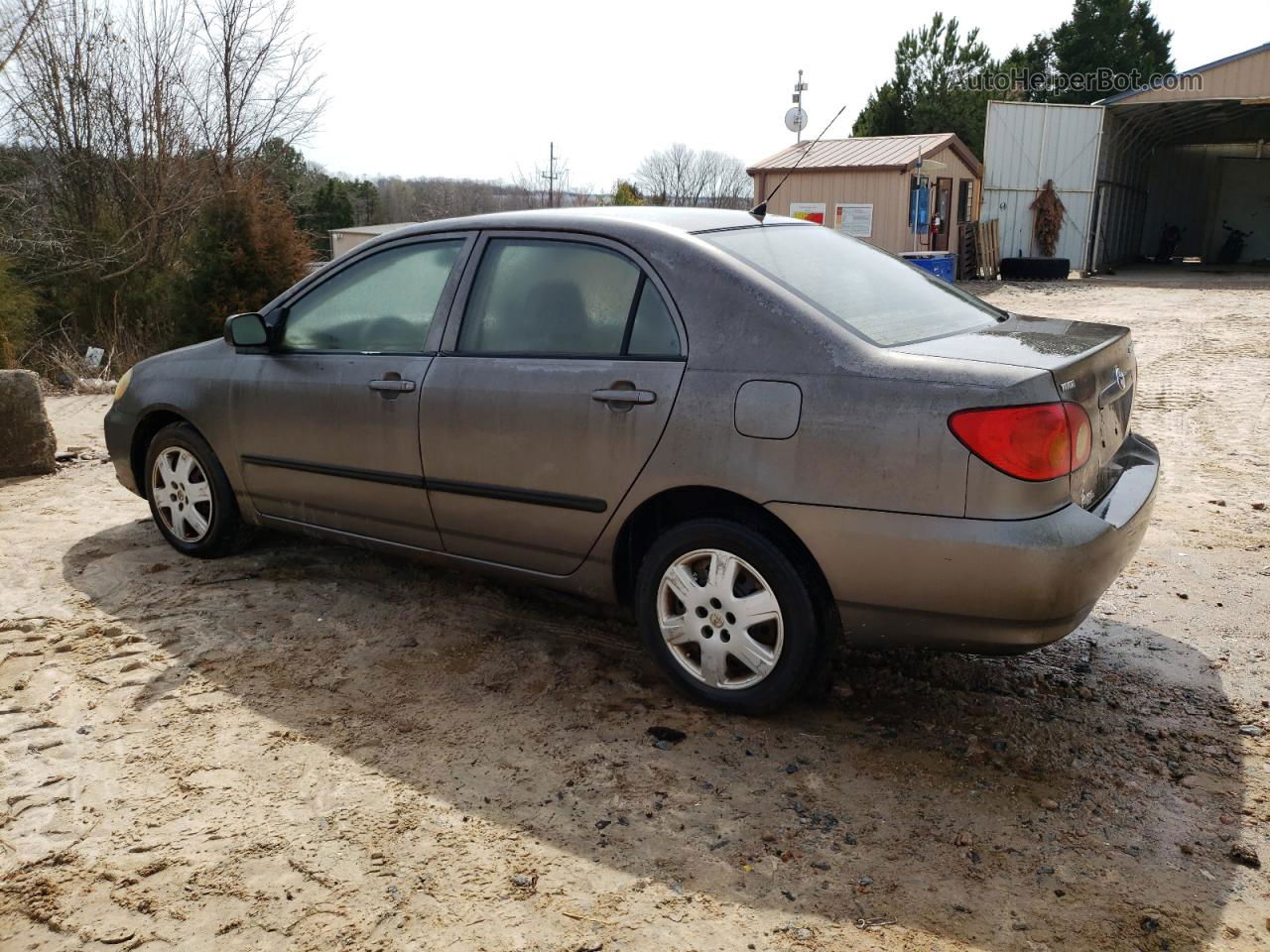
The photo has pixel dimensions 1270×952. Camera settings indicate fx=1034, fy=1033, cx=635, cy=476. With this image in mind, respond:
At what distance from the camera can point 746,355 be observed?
3254 millimetres

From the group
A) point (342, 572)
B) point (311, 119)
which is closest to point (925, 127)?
point (311, 119)

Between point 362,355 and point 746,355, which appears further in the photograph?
point 362,355

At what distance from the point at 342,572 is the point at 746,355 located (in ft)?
8.54

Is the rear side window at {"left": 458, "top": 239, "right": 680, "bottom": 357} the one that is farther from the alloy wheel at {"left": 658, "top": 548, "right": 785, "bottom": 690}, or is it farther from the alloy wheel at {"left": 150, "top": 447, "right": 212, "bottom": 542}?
the alloy wheel at {"left": 150, "top": 447, "right": 212, "bottom": 542}

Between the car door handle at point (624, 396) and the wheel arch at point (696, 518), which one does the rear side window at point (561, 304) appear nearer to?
the car door handle at point (624, 396)

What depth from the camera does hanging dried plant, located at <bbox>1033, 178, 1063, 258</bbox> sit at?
26.1 m

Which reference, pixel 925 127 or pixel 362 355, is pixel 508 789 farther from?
pixel 925 127

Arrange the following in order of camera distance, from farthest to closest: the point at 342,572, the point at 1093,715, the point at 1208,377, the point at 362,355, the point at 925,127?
the point at 925,127, the point at 1208,377, the point at 342,572, the point at 362,355, the point at 1093,715

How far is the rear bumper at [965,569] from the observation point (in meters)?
2.89

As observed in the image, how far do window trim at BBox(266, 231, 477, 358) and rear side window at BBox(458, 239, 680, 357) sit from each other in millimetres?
110

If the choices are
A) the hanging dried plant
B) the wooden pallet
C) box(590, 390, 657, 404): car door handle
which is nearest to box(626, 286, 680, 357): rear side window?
box(590, 390, 657, 404): car door handle

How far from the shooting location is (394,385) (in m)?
4.07

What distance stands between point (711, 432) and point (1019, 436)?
3.00ft

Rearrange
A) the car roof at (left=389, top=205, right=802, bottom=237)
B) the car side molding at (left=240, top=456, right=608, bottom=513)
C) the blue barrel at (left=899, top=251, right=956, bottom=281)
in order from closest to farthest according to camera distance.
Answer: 1. the car side molding at (left=240, top=456, right=608, bottom=513)
2. the car roof at (left=389, top=205, right=802, bottom=237)
3. the blue barrel at (left=899, top=251, right=956, bottom=281)
